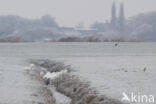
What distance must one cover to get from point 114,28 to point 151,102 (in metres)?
165

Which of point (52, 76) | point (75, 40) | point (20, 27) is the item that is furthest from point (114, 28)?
point (52, 76)

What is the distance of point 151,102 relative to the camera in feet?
46.1

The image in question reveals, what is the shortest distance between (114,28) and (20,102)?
164 m

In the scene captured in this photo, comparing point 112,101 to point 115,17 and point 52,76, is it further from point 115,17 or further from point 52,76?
point 115,17

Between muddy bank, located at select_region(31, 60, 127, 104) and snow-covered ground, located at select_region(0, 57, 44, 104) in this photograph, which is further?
snow-covered ground, located at select_region(0, 57, 44, 104)

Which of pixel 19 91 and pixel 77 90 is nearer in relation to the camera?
pixel 19 91

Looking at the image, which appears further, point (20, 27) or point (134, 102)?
point (20, 27)

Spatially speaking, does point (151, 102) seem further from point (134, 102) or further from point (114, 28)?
point (114, 28)

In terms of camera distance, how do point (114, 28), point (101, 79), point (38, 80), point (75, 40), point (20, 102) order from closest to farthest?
point (20, 102), point (101, 79), point (38, 80), point (75, 40), point (114, 28)

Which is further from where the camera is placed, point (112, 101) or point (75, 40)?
point (75, 40)

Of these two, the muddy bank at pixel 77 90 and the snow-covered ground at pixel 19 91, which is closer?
the muddy bank at pixel 77 90

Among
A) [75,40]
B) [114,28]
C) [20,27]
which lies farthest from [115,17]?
[75,40]

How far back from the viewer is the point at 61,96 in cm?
1827

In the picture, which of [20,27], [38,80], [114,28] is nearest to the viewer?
[38,80]
